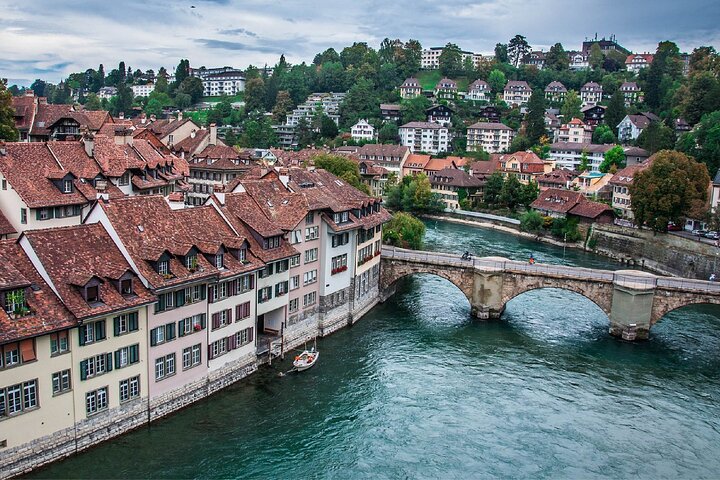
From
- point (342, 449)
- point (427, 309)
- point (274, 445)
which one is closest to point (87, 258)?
point (274, 445)

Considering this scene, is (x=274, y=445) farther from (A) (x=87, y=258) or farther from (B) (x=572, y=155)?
(B) (x=572, y=155)

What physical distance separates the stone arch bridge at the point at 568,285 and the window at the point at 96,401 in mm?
34383

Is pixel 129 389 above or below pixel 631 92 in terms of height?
below

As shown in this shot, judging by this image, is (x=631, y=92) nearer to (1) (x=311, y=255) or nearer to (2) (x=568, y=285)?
(2) (x=568, y=285)

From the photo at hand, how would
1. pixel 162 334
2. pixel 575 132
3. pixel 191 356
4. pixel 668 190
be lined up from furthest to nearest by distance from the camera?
1. pixel 575 132
2. pixel 668 190
3. pixel 191 356
4. pixel 162 334

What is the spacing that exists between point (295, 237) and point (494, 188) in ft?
247

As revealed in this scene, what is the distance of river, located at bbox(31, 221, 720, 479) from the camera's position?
36406 millimetres

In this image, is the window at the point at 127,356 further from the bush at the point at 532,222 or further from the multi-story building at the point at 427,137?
the multi-story building at the point at 427,137

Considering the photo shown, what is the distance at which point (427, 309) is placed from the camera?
2534 inches

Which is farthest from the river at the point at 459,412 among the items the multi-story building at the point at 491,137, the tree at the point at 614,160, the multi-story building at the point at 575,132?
the multi-story building at the point at 491,137

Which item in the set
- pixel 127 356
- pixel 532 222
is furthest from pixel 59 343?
pixel 532 222

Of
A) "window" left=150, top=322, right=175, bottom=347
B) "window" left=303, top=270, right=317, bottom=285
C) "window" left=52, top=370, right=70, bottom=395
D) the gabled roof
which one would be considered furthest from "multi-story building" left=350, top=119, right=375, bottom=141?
"window" left=52, top=370, right=70, bottom=395

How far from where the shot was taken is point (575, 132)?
158375mm

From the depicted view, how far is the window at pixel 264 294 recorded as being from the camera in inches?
1839
